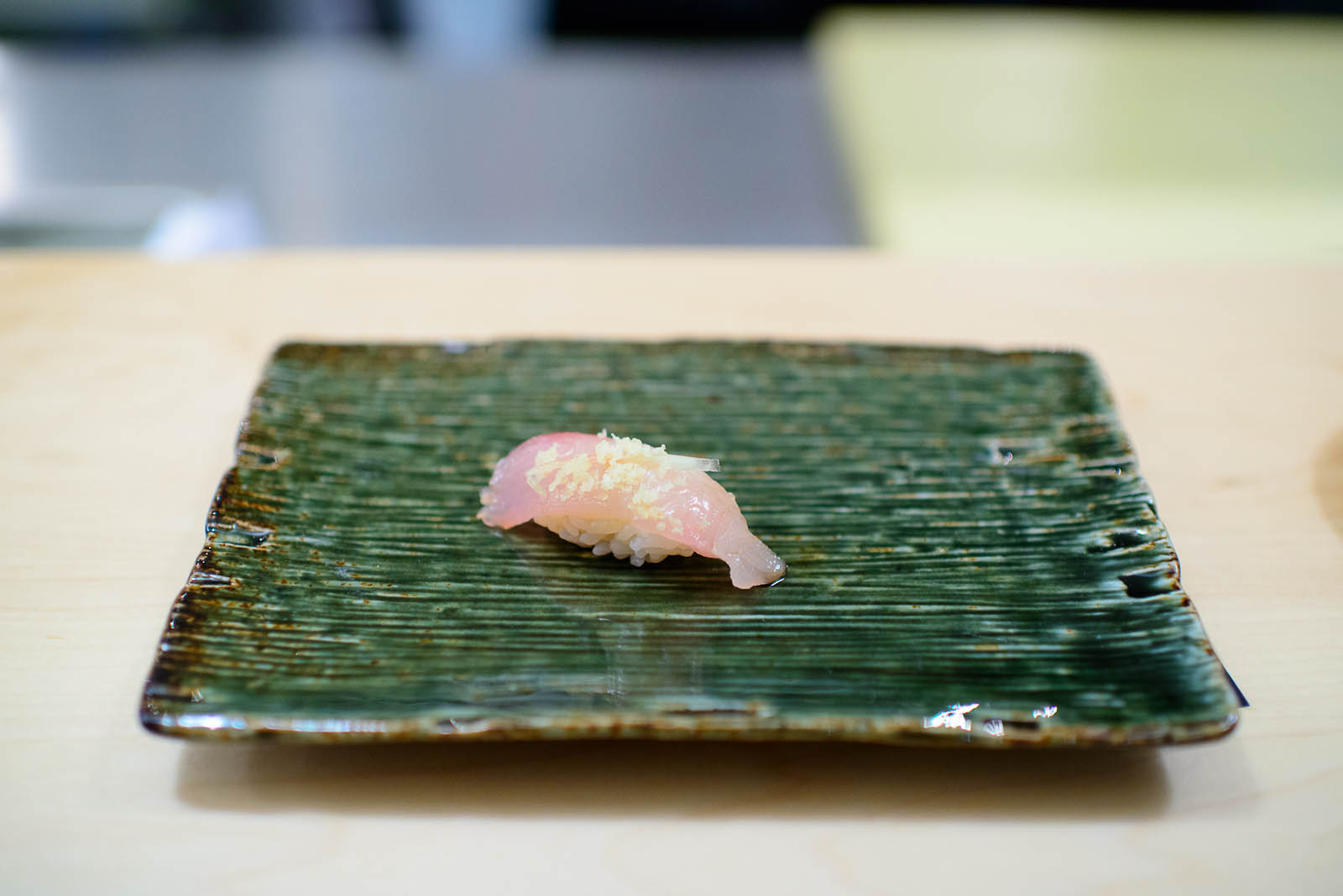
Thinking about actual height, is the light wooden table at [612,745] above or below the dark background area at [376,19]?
above

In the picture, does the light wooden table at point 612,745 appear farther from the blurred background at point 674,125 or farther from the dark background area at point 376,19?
the dark background area at point 376,19

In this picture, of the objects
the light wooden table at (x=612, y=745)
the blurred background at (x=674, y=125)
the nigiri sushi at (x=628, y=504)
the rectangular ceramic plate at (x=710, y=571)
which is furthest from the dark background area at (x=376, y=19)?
the nigiri sushi at (x=628, y=504)

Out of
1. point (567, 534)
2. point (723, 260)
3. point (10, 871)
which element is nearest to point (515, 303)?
point (723, 260)

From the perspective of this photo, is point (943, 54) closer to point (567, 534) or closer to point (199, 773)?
point (567, 534)

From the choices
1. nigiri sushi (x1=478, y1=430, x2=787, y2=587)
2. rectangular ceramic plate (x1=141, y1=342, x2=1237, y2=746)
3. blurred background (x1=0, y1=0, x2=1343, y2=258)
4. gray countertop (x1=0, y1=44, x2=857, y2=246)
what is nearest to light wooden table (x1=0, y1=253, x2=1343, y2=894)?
rectangular ceramic plate (x1=141, y1=342, x2=1237, y2=746)

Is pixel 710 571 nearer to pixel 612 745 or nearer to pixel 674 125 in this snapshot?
pixel 612 745

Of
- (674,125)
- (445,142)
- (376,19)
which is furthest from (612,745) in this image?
(376,19)

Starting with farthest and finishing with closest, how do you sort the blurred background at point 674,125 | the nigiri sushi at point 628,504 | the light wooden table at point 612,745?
the blurred background at point 674,125, the nigiri sushi at point 628,504, the light wooden table at point 612,745
